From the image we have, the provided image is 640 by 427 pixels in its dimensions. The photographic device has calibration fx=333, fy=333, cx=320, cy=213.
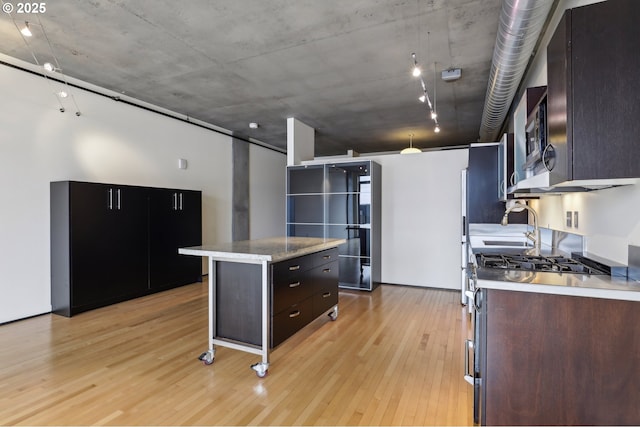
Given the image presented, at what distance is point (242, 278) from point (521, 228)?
3.23 meters

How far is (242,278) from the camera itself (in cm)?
264

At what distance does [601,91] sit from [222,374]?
2763 mm

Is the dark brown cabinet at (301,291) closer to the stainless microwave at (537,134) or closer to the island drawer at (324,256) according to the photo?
the island drawer at (324,256)

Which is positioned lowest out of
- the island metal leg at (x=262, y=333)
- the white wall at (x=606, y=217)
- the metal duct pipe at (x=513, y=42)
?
the island metal leg at (x=262, y=333)

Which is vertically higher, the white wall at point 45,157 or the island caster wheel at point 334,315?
the white wall at point 45,157

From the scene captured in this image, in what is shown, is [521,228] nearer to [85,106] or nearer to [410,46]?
[410,46]

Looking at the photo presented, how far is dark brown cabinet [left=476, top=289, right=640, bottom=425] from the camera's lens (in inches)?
53.6

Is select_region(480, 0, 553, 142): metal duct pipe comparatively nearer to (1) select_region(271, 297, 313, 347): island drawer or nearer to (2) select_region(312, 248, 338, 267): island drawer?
(2) select_region(312, 248, 338, 267): island drawer

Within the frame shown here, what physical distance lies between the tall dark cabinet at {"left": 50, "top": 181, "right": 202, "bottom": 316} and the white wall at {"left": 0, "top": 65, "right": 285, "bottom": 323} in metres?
0.17

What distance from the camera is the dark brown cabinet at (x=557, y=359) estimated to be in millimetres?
1362

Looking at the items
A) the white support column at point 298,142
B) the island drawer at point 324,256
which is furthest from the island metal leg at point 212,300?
the white support column at point 298,142

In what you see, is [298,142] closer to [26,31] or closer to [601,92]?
[26,31]

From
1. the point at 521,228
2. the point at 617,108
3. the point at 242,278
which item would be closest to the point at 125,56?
the point at 242,278

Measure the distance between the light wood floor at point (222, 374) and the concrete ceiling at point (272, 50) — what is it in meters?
2.87
